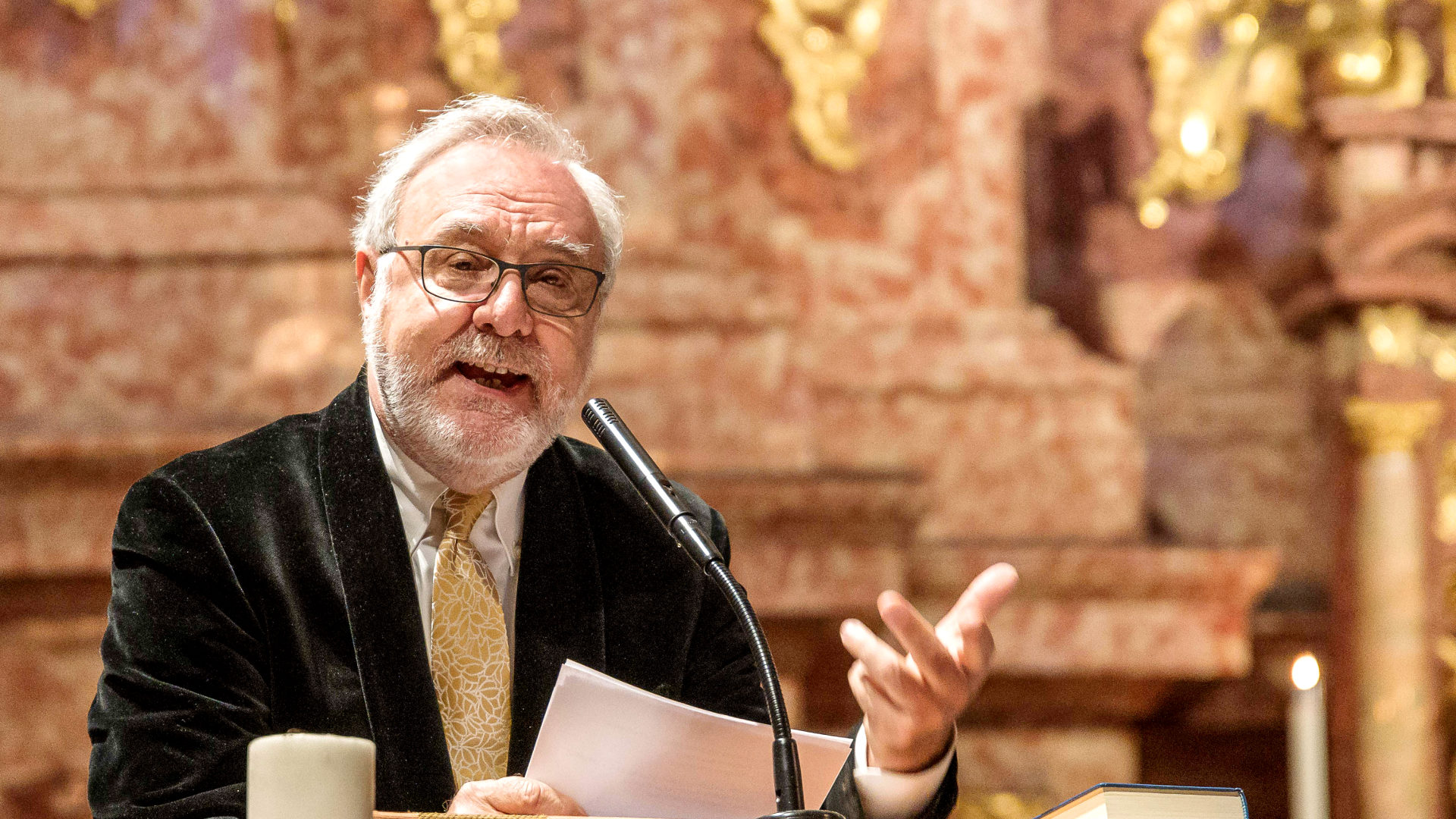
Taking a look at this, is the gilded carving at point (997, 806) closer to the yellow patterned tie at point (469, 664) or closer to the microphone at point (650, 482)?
the yellow patterned tie at point (469, 664)

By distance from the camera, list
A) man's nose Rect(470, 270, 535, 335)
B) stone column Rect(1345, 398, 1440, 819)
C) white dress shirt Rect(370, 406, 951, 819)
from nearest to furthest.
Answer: man's nose Rect(470, 270, 535, 335) → white dress shirt Rect(370, 406, 951, 819) → stone column Rect(1345, 398, 1440, 819)

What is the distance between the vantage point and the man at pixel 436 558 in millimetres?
1820

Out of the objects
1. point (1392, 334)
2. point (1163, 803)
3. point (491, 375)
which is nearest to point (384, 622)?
point (491, 375)

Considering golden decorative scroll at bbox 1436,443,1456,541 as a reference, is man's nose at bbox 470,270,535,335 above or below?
above

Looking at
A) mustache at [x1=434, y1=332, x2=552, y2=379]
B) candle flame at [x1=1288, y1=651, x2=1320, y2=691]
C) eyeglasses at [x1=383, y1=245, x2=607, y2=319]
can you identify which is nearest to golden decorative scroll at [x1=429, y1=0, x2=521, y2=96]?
eyeglasses at [x1=383, y1=245, x2=607, y2=319]

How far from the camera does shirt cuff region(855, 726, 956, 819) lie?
5.73ft

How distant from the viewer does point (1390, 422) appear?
3965 millimetres

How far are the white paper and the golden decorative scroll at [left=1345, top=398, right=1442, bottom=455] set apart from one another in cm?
275

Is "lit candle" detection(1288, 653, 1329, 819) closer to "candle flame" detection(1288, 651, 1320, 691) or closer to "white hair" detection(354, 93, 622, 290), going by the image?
"candle flame" detection(1288, 651, 1320, 691)

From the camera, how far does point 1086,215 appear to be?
4.43 metres

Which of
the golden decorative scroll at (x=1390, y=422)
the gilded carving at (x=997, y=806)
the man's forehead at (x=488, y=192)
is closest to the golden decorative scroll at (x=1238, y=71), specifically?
the golden decorative scroll at (x=1390, y=422)

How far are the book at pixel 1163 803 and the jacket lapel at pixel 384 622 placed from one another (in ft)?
2.91

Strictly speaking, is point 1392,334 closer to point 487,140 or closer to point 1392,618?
point 1392,618

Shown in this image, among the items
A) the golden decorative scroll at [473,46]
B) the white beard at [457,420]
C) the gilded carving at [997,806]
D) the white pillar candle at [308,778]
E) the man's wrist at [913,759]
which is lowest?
the gilded carving at [997,806]
